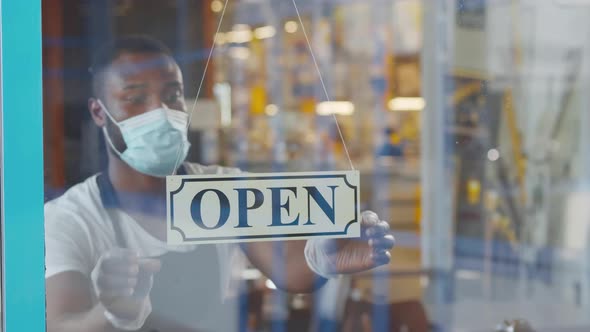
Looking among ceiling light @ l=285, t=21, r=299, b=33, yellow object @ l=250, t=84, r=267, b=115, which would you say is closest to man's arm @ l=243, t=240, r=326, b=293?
ceiling light @ l=285, t=21, r=299, b=33

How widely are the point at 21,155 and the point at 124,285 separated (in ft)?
1.17

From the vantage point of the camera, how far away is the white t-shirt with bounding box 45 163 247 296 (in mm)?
1507

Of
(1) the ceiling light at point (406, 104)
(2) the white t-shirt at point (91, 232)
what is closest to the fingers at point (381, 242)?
(2) the white t-shirt at point (91, 232)

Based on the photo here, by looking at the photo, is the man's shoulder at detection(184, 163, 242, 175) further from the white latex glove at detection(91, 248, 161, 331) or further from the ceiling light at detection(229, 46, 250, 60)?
the ceiling light at detection(229, 46, 250, 60)

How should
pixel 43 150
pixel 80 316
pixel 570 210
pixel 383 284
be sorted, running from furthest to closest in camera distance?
1. pixel 570 210
2. pixel 383 284
3. pixel 80 316
4. pixel 43 150

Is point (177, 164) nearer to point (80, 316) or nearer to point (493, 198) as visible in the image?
point (80, 316)

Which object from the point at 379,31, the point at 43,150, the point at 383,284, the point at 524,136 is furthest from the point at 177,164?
the point at 379,31

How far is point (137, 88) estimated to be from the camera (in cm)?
161

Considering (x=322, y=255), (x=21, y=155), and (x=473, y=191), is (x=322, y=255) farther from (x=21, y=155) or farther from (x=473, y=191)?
(x=473, y=191)

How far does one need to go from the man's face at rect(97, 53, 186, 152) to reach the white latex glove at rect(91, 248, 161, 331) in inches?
9.3

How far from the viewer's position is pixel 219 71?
17.4ft

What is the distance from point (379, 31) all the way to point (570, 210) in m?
2.16

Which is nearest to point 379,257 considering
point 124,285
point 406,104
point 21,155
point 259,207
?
point 259,207

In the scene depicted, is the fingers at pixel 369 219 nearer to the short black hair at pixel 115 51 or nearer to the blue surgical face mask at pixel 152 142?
the blue surgical face mask at pixel 152 142
